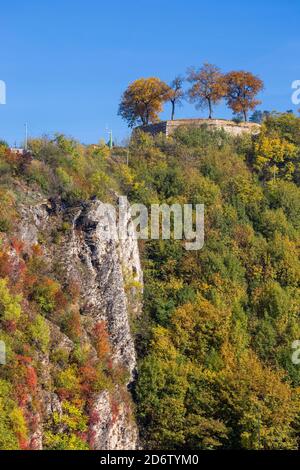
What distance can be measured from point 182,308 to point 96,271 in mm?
4710

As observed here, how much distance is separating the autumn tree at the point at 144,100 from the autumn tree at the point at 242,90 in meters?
4.63

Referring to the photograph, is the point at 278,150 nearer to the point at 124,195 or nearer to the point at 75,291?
the point at 124,195

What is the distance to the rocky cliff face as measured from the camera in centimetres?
3244

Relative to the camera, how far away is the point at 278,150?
48.4 metres

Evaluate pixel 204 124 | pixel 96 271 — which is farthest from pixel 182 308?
pixel 204 124

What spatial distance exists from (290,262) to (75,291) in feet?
40.9

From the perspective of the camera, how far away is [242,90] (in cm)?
5281

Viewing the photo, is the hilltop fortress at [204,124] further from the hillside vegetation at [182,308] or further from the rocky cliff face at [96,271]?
the rocky cliff face at [96,271]

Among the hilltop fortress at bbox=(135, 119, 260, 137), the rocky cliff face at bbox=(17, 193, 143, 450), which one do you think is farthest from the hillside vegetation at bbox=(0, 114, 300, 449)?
the hilltop fortress at bbox=(135, 119, 260, 137)

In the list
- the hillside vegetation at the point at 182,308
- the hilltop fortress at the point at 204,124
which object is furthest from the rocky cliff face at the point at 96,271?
the hilltop fortress at the point at 204,124

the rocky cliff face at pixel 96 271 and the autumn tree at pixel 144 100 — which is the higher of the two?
the autumn tree at pixel 144 100

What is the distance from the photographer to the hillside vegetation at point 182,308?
29.8 meters
